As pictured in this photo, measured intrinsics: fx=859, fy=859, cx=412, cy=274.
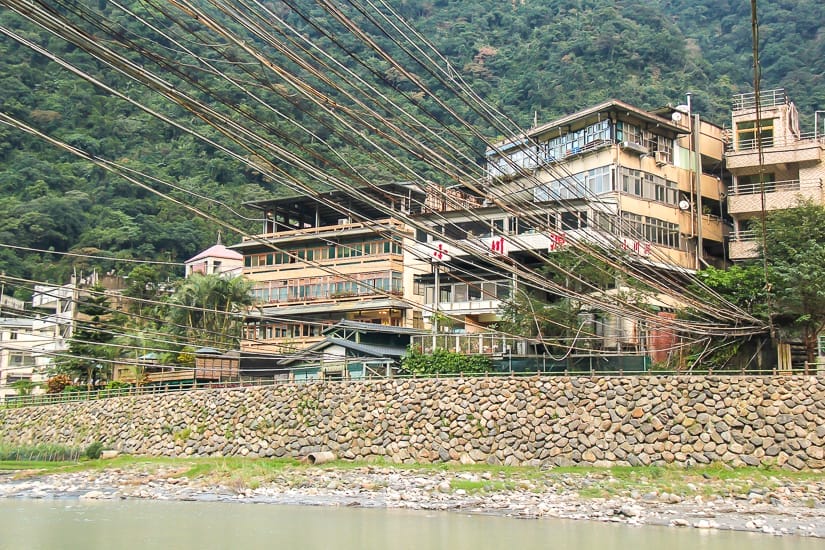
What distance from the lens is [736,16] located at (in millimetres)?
82562

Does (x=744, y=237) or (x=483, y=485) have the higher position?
(x=744, y=237)

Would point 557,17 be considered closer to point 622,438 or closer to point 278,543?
point 622,438

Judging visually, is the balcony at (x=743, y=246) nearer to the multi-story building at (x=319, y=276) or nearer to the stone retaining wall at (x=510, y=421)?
the stone retaining wall at (x=510, y=421)

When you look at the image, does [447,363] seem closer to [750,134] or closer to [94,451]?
[94,451]

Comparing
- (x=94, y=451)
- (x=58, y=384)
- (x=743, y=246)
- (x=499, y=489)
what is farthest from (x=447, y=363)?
(x=58, y=384)

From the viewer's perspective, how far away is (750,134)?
110ft

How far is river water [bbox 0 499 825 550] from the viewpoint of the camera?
48.2 feet

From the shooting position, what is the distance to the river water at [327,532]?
14703 mm

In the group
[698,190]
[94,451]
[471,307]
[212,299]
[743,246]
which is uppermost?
[698,190]

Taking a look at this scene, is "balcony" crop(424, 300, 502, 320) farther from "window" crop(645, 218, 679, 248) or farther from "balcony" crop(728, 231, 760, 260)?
"balcony" crop(728, 231, 760, 260)

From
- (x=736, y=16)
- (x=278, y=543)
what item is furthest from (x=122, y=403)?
(x=736, y=16)

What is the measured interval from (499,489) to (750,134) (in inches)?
808

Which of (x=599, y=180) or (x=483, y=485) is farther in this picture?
(x=599, y=180)

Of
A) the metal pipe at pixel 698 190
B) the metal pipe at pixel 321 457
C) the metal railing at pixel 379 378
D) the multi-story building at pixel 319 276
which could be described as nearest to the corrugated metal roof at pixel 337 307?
the multi-story building at pixel 319 276
